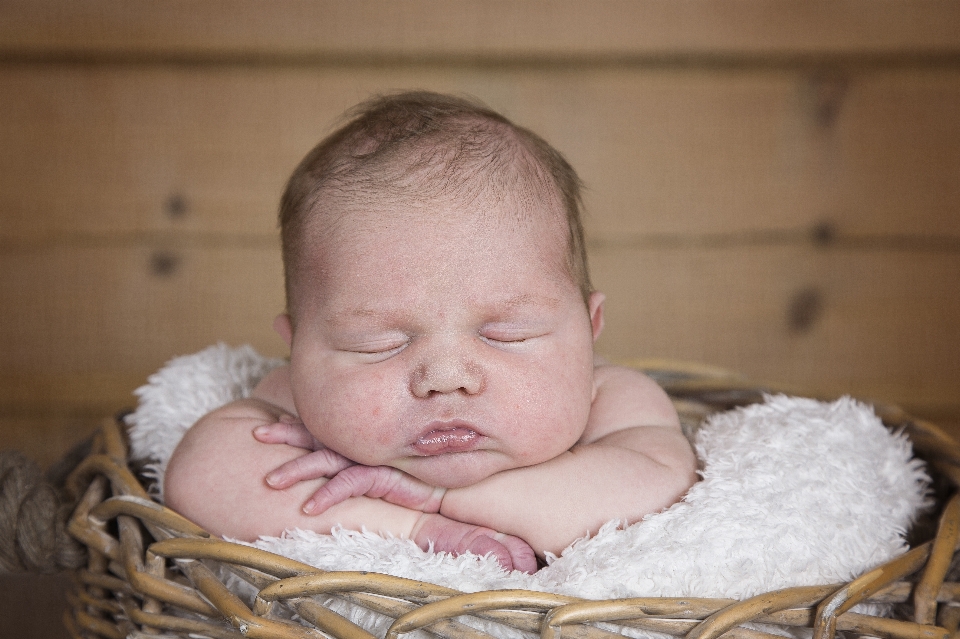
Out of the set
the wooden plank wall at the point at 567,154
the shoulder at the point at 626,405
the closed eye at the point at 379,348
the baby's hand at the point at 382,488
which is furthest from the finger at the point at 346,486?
the wooden plank wall at the point at 567,154

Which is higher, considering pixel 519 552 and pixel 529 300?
pixel 529 300

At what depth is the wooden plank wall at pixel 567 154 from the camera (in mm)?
1521

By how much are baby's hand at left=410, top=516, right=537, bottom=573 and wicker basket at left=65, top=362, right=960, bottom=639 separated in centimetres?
15

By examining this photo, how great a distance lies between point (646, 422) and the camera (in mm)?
980

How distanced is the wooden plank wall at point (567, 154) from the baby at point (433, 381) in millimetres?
693

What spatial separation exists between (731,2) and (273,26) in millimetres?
763

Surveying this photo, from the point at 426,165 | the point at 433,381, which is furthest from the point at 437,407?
the point at 426,165

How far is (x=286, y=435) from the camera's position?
90 centimetres

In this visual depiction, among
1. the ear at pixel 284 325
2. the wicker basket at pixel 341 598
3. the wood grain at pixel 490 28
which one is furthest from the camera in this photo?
the wood grain at pixel 490 28

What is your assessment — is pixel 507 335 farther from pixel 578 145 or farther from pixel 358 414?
pixel 578 145

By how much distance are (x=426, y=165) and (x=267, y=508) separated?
348 mm

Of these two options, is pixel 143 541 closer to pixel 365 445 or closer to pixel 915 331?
pixel 365 445

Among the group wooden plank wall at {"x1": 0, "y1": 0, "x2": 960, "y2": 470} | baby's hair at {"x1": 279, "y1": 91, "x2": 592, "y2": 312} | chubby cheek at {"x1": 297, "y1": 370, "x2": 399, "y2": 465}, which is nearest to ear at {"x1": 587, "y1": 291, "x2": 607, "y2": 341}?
baby's hair at {"x1": 279, "y1": 91, "x2": 592, "y2": 312}

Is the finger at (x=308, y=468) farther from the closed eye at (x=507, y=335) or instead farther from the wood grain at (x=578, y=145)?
the wood grain at (x=578, y=145)
